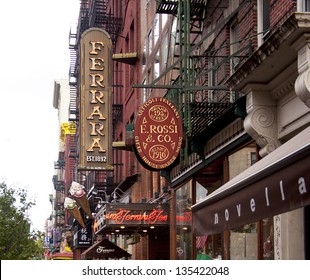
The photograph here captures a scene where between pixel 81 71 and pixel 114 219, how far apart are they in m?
8.29

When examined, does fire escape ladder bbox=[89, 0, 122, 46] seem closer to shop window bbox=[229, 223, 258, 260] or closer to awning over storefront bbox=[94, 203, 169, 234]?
awning over storefront bbox=[94, 203, 169, 234]

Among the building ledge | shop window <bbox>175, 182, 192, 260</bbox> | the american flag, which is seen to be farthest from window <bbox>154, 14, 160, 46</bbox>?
the american flag

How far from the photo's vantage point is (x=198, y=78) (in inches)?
685

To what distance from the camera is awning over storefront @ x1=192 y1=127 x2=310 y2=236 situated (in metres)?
5.18

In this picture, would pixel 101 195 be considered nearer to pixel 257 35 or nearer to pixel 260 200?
pixel 257 35

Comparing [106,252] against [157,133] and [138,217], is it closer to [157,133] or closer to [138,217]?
[138,217]

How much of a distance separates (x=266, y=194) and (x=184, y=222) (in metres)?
15.2

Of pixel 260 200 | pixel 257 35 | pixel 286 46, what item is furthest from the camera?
pixel 257 35

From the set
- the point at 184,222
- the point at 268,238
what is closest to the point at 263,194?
the point at 268,238

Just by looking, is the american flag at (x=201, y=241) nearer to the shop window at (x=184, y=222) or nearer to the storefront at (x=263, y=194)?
the shop window at (x=184, y=222)

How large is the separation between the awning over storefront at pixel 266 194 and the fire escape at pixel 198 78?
663 cm

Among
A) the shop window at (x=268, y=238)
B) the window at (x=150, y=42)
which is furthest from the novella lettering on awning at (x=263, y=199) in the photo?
the window at (x=150, y=42)

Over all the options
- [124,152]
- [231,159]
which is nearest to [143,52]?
[124,152]
